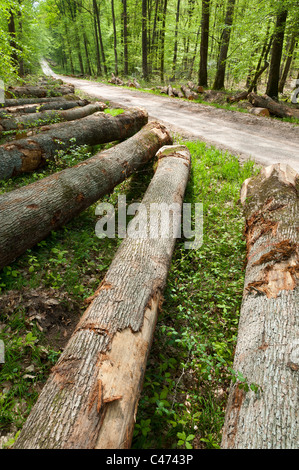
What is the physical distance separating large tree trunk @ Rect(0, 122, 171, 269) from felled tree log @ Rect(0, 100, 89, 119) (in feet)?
15.5

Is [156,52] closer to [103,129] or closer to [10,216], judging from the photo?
[103,129]

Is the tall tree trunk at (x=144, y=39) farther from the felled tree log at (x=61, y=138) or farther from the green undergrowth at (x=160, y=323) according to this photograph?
the green undergrowth at (x=160, y=323)

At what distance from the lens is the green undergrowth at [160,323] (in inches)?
91.7

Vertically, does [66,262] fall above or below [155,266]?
below

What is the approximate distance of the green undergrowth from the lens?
233cm

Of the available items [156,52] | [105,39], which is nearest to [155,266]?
[156,52]

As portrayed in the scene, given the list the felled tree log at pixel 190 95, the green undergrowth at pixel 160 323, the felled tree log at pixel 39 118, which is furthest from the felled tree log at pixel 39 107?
the felled tree log at pixel 190 95

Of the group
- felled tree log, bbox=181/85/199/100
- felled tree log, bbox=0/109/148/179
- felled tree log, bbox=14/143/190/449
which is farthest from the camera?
felled tree log, bbox=181/85/199/100

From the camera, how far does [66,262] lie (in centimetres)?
389

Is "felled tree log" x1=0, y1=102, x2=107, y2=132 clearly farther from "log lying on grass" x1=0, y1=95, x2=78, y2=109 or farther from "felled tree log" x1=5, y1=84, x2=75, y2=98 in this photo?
"felled tree log" x1=5, y1=84, x2=75, y2=98

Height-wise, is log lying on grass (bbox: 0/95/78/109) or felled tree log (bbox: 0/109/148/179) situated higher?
log lying on grass (bbox: 0/95/78/109)

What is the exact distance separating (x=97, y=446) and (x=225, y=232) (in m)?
3.85

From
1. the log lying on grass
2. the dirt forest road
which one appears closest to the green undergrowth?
the dirt forest road

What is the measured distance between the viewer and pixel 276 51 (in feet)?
42.4
